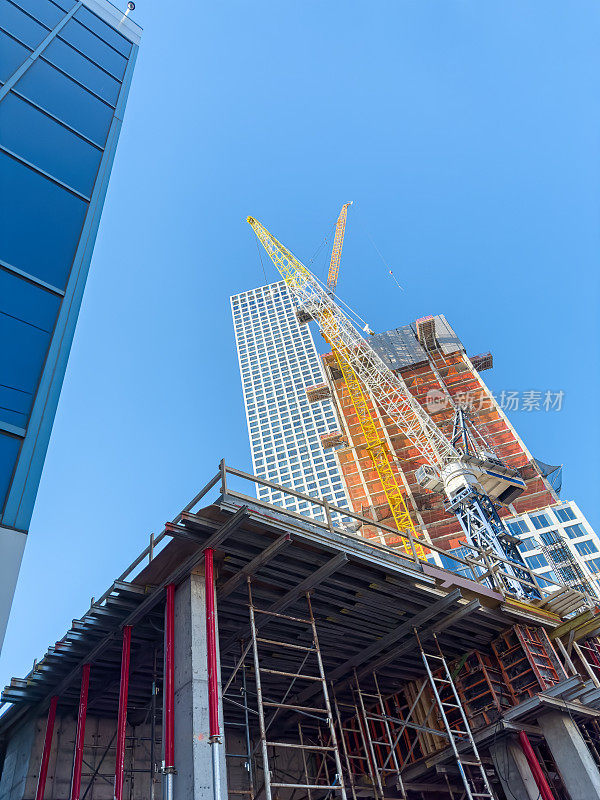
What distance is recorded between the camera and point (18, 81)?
47.5 ft

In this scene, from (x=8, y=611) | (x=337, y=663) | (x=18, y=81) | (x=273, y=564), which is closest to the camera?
(x=8, y=611)

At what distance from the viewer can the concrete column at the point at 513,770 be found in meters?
18.1

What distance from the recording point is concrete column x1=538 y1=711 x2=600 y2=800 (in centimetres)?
1700

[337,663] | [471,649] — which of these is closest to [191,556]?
[337,663]

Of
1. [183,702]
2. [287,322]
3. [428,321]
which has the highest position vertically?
[287,322]

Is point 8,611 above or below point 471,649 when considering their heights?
below

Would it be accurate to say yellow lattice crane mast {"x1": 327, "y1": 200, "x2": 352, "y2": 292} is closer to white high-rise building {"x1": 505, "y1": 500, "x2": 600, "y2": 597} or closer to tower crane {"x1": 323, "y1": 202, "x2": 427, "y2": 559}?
tower crane {"x1": 323, "y1": 202, "x2": 427, "y2": 559}

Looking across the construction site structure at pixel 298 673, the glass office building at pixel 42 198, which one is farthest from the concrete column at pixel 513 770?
the glass office building at pixel 42 198

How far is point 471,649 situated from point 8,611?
57.8ft

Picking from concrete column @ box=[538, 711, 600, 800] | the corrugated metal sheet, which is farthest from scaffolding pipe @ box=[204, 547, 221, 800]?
the corrugated metal sheet

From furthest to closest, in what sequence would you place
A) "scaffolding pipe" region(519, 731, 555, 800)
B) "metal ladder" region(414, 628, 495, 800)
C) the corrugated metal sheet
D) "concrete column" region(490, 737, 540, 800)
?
the corrugated metal sheet < "concrete column" region(490, 737, 540, 800) < "metal ladder" region(414, 628, 495, 800) < "scaffolding pipe" region(519, 731, 555, 800)

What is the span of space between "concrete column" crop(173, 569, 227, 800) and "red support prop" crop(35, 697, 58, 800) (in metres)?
7.68

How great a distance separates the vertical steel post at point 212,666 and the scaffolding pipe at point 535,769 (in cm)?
1116

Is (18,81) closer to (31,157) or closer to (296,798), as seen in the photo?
(31,157)
